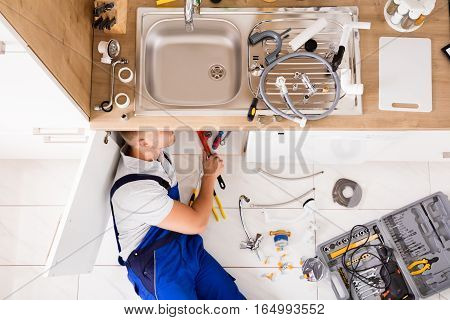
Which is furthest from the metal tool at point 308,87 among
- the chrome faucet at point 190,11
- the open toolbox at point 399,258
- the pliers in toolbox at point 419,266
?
the pliers in toolbox at point 419,266

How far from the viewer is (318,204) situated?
248cm

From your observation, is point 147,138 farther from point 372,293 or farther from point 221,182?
point 372,293

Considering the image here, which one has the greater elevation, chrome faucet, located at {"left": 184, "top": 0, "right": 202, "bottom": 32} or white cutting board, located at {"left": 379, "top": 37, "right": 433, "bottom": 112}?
chrome faucet, located at {"left": 184, "top": 0, "right": 202, "bottom": 32}

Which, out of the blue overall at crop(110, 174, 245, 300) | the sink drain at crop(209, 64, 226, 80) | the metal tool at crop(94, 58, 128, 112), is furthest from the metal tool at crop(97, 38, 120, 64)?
the blue overall at crop(110, 174, 245, 300)

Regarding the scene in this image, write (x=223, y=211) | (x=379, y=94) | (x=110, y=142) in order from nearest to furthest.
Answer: (x=379, y=94)
(x=110, y=142)
(x=223, y=211)

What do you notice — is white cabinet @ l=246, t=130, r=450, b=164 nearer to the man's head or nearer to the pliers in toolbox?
the man's head

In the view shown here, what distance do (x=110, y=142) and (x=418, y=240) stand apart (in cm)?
160

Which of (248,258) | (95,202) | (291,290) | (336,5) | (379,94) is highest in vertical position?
(336,5)

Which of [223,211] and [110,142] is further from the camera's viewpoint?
[223,211]

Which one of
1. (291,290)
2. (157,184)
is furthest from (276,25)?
(291,290)

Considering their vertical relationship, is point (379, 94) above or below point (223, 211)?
above

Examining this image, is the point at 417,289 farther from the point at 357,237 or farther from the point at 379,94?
the point at 379,94

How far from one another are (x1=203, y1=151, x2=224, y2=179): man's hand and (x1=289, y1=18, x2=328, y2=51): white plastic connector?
774 millimetres

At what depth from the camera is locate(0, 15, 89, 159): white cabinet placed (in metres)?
1.29
